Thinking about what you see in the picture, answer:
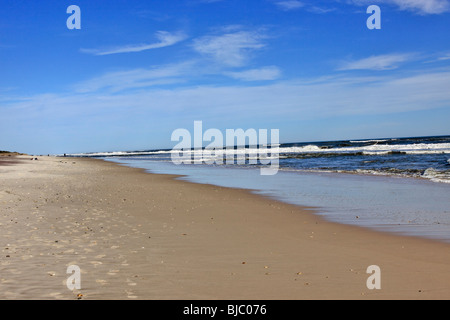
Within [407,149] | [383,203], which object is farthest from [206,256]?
[407,149]

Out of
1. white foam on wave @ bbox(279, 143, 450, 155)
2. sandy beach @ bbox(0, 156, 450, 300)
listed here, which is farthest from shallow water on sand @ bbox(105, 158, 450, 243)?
white foam on wave @ bbox(279, 143, 450, 155)

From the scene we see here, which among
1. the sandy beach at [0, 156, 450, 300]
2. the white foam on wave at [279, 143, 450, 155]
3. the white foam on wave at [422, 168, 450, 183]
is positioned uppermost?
the white foam on wave at [279, 143, 450, 155]

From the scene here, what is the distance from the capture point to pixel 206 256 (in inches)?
262

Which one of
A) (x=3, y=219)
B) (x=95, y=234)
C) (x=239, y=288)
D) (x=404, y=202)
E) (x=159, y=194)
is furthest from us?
(x=159, y=194)

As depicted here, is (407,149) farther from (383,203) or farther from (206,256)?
(206,256)

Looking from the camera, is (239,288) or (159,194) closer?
(239,288)

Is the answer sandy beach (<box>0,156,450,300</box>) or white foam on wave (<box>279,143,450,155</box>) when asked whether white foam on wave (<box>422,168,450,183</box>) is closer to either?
sandy beach (<box>0,156,450,300</box>)

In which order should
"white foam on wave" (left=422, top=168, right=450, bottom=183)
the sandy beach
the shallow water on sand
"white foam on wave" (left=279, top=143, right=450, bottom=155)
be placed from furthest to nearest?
"white foam on wave" (left=279, top=143, right=450, bottom=155)
"white foam on wave" (left=422, top=168, right=450, bottom=183)
the shallow water on sand
the sandy beach

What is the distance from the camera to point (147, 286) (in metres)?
5.17

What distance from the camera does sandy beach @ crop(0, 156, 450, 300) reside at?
5027 millimetres

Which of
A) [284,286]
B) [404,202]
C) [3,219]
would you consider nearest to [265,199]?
[404,202]
